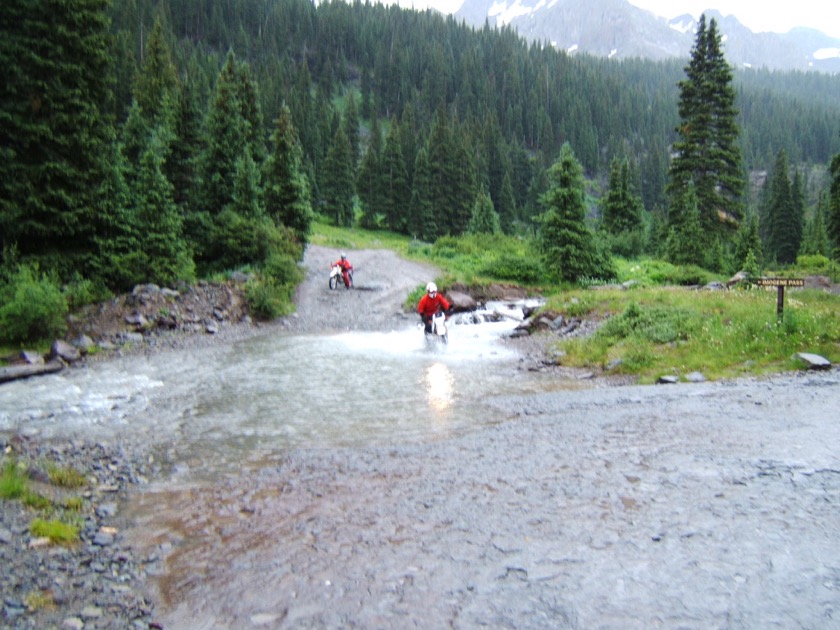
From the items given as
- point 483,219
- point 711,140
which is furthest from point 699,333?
point 483,219

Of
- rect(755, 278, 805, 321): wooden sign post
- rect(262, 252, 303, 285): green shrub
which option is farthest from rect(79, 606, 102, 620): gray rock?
rect(262, 252, 303, 285): green shrub

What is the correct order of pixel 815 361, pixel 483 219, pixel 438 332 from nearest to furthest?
1. pixel 815 361
2. pixel 438 332
3. pixel 483 219

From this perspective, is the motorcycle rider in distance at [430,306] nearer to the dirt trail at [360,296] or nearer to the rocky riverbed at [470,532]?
the dirt trail at [360,296]

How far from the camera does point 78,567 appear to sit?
16.3ft

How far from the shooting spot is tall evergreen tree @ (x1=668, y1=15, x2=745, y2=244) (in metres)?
38.6

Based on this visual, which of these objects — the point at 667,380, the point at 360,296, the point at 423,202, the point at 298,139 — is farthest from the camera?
the point at 423,202

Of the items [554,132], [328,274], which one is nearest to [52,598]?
[328,274]

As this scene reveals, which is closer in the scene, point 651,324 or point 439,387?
point 439,387

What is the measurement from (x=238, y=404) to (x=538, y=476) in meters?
6.96

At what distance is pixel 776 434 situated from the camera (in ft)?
25.8

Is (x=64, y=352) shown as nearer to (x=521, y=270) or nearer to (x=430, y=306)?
(x=430, y=306)

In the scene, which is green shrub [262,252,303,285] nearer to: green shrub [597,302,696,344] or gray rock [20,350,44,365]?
gray rock [20,350,44,365]

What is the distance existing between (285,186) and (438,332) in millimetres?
18773

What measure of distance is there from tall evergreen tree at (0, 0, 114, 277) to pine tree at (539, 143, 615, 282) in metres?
21.2
